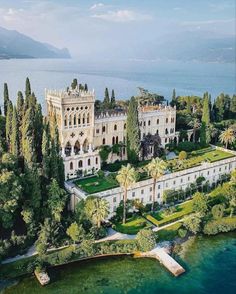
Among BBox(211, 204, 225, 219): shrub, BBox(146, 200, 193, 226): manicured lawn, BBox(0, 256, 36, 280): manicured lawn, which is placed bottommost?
→ BBox(0, 256, 36, 280): manicured lawn

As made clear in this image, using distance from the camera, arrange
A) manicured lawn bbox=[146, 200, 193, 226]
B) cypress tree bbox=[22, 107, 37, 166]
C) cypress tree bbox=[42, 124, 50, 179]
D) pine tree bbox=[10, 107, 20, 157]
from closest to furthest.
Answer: cypress tree bbox=[22, 107, 37, 166]
cypress tree bbox=[42, 124, 50, 179]
pine tree bbox=[10, 107, 20, 157]
manicured lawn bbox=[146, 200, 193, 226]

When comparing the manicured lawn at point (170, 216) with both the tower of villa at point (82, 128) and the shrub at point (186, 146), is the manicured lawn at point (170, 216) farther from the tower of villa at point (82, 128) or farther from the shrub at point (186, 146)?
the shrub at point (186, 146)

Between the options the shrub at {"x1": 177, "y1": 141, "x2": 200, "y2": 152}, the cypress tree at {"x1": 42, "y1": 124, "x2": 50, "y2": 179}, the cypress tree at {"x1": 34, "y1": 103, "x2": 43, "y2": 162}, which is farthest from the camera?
the shrub at {"x1": 177, "y1": 141, "x2": 200, "y2": 152}

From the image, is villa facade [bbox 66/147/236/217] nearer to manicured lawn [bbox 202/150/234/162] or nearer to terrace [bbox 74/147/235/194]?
terrace [bbox 74/147/235/194]

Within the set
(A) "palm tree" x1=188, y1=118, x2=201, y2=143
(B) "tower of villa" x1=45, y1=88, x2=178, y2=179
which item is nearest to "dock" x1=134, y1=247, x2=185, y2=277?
(B) "tower of villa" x1=45, y1=88, x2=178, y2=179

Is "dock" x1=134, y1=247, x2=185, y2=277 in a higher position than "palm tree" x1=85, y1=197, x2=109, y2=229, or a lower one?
lower

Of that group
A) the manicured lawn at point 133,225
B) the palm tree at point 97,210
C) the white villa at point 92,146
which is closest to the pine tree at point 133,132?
the white villa at point 92,146

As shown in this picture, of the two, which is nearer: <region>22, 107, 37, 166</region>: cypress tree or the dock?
the dock
